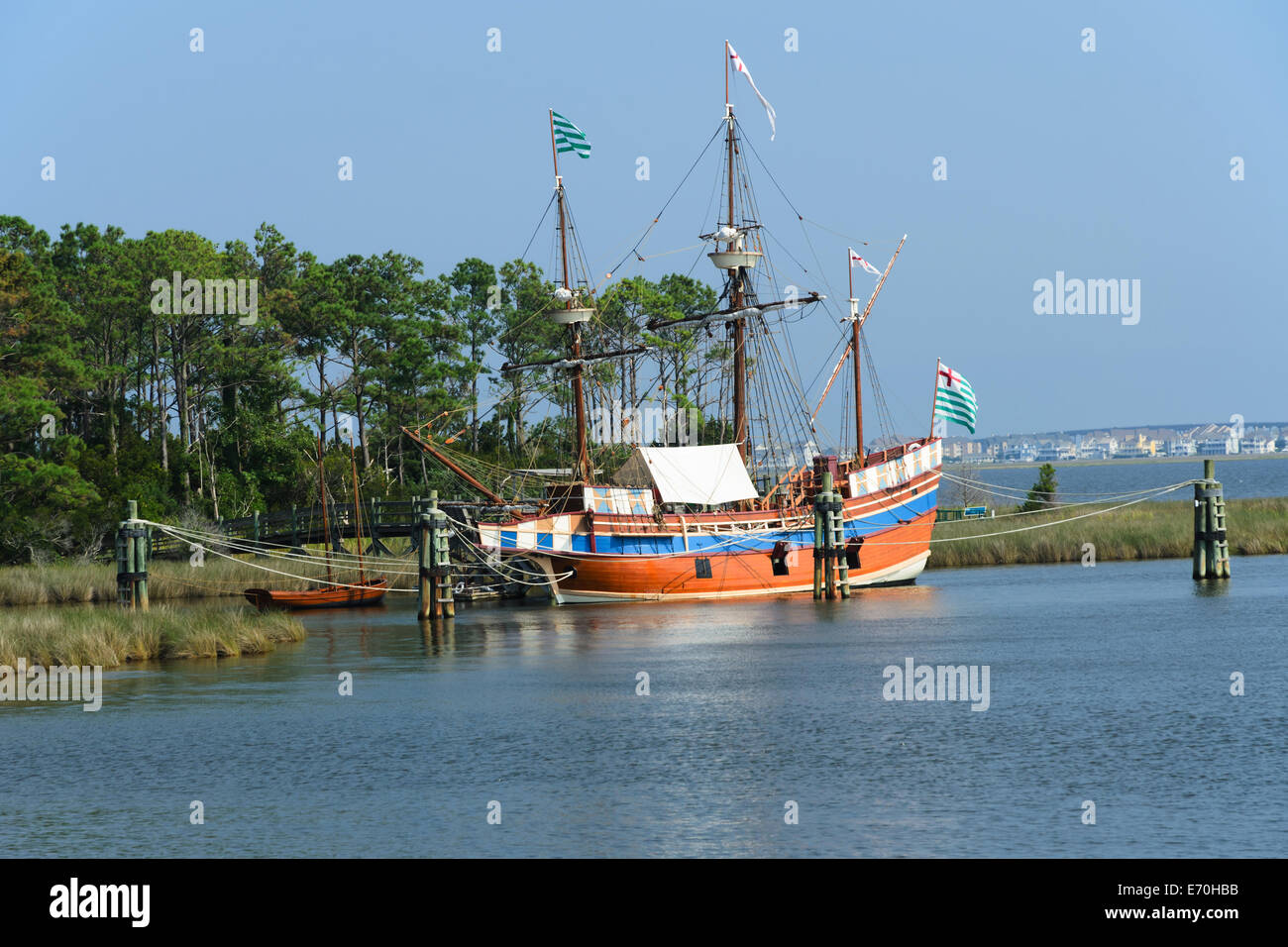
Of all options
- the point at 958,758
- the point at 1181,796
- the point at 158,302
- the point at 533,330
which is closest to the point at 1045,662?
the point at 958,758

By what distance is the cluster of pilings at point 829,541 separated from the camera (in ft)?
181

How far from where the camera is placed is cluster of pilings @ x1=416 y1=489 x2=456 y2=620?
163 feet

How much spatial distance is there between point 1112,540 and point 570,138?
3234 cm

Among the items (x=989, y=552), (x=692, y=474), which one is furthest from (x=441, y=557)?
(x=989, y=552)

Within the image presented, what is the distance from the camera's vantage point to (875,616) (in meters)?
50.1

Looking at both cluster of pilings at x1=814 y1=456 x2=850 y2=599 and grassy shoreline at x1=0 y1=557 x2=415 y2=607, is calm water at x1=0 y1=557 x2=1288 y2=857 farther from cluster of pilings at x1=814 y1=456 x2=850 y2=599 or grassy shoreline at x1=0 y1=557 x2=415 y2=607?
grassy shoreline at x1=0 y1=557 x2=415 y2=607

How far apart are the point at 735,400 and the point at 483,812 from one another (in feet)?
160

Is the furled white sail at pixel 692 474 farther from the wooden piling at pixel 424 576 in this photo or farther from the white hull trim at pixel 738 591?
the wooden piling at pixel 424 576

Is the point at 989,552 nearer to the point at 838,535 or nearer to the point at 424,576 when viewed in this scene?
the point at 838,535

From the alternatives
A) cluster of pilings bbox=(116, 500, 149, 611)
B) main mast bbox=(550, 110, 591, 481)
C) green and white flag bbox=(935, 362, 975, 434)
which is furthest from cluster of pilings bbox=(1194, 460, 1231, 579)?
cluster of pilings bbox=(116, 500, 149, 611)

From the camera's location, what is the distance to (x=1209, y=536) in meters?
55.7

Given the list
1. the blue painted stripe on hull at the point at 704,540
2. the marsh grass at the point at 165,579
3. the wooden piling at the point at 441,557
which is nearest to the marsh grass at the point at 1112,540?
the blue painted stripe on hull at the point at 704,540
